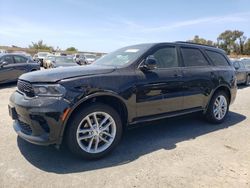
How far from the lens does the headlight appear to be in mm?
3398

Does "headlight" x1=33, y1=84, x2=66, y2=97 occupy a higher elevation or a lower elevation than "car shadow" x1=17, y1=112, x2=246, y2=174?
higher

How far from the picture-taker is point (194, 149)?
4230 millimetres

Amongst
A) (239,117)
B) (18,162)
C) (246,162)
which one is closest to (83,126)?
(18,162)

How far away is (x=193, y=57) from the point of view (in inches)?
208

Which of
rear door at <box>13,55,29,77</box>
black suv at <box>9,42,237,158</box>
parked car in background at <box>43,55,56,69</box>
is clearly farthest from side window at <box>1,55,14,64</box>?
black suv at <box>9,42,237,158</box>

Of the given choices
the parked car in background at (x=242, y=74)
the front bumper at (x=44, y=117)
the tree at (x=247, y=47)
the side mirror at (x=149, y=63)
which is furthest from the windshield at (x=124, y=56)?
the tree at (x=247, y=47)

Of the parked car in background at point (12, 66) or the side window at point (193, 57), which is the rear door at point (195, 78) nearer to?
the side window at point (193, 57)

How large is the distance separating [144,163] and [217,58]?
136 inches

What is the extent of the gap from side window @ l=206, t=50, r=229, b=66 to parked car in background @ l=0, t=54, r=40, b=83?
9.11m

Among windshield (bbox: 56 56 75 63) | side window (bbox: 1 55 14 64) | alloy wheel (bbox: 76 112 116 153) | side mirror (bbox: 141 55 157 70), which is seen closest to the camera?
alloy wheel (bbox: 76 112 116 153)

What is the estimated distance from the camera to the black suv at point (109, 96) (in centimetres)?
341

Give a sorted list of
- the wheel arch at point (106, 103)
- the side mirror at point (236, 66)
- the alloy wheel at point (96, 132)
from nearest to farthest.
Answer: the wheel arch at point (106, 103)
the alloy wheel at point (96, 132)
the side mirror at point (236, 66)

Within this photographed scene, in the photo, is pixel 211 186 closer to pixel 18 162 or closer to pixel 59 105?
pixel 59 105

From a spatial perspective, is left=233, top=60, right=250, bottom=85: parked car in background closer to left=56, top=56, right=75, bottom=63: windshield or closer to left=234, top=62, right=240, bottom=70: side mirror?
left=234, top=62, right=240, bottom=70: side mirror
